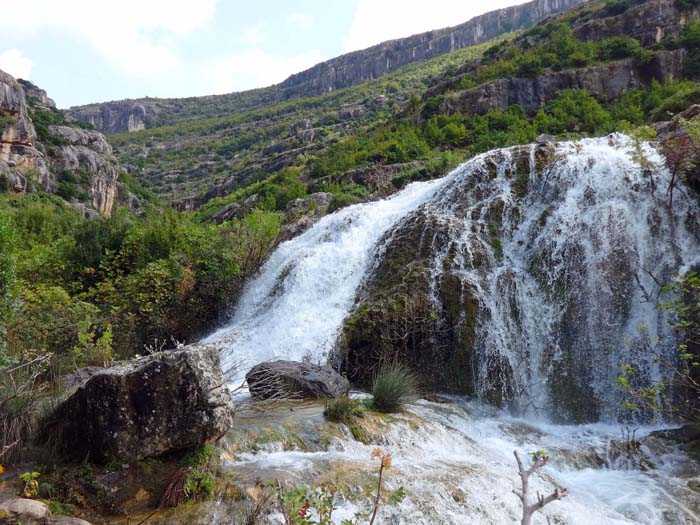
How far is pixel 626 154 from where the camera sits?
37.0ft

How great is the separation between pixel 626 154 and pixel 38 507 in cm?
1267

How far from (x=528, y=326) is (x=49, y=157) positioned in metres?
57.1

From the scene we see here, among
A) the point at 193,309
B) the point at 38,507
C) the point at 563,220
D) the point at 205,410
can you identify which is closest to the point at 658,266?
the point at 563,220

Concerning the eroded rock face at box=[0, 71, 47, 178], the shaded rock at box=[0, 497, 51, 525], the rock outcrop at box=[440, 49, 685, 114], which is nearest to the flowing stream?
the shaded rock at box=[0, 497, 51, 525]

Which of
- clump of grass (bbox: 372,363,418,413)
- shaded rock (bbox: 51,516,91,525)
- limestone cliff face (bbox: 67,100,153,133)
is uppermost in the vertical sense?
limestone cliff face (bbox: 67,100,153,133)

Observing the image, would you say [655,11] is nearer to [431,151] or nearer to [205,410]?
[431,151]

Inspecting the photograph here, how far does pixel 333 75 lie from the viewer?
5034 inches

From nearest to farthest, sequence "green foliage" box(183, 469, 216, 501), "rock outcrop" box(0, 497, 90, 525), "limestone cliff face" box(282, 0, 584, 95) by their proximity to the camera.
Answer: "rock outcrop" box(0, 497, 90, 525)
"green foliage" box(183, 469, 216, 501)
"limestone cliff face" box(282, 0, 584, 95)

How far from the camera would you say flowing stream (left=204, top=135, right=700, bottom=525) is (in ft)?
18.1

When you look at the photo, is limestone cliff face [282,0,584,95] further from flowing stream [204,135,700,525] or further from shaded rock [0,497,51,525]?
shaded rock [0,497,51,525]

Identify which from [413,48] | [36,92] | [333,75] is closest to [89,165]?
[36,92]

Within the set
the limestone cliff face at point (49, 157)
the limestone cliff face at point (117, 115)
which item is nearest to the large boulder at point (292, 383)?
the limestone cliff face at point (49, 157)

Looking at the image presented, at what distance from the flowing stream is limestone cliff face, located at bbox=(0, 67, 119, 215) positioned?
39719 mm

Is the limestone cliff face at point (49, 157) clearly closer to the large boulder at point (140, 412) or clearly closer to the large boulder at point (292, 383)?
the large boulder at point (292, 383)
